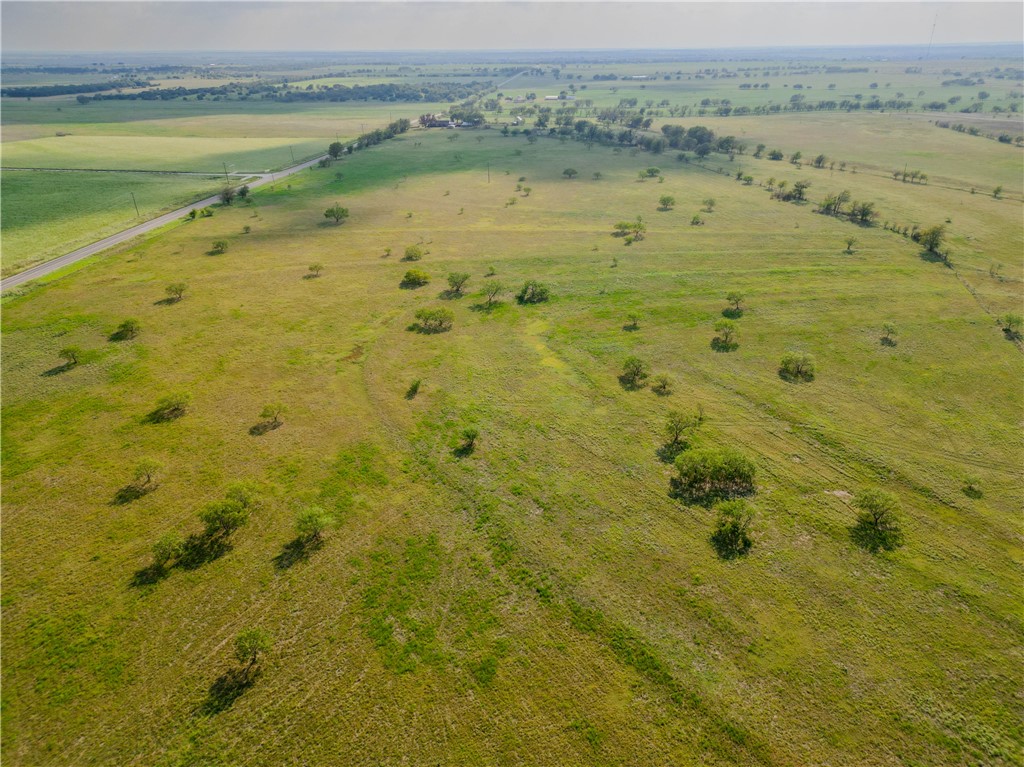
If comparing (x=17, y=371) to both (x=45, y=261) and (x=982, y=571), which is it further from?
(x=982, y=571)

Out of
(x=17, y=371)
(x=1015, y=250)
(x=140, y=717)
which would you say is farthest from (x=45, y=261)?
(x=1015, y=250)

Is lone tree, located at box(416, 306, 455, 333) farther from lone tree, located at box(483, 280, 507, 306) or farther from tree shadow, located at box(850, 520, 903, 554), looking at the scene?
tree shadow, located at box(850, 520, 903, 554)

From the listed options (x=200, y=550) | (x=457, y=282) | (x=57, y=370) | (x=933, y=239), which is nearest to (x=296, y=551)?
(x=200, y=550)

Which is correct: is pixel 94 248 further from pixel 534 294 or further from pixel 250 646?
pixel 250 646

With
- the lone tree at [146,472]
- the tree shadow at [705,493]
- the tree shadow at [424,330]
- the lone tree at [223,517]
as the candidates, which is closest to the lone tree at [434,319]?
the tree shadow at [424,330]

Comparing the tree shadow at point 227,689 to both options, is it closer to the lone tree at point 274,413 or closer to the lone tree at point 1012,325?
the lone tree at point 274,413

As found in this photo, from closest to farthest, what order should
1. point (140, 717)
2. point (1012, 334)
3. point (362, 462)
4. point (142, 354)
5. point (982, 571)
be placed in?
1. point (140, 717)
2. point (982, 571)
3. point (362, 462)
4. point (142, 354)
5. point (1012, 334)
